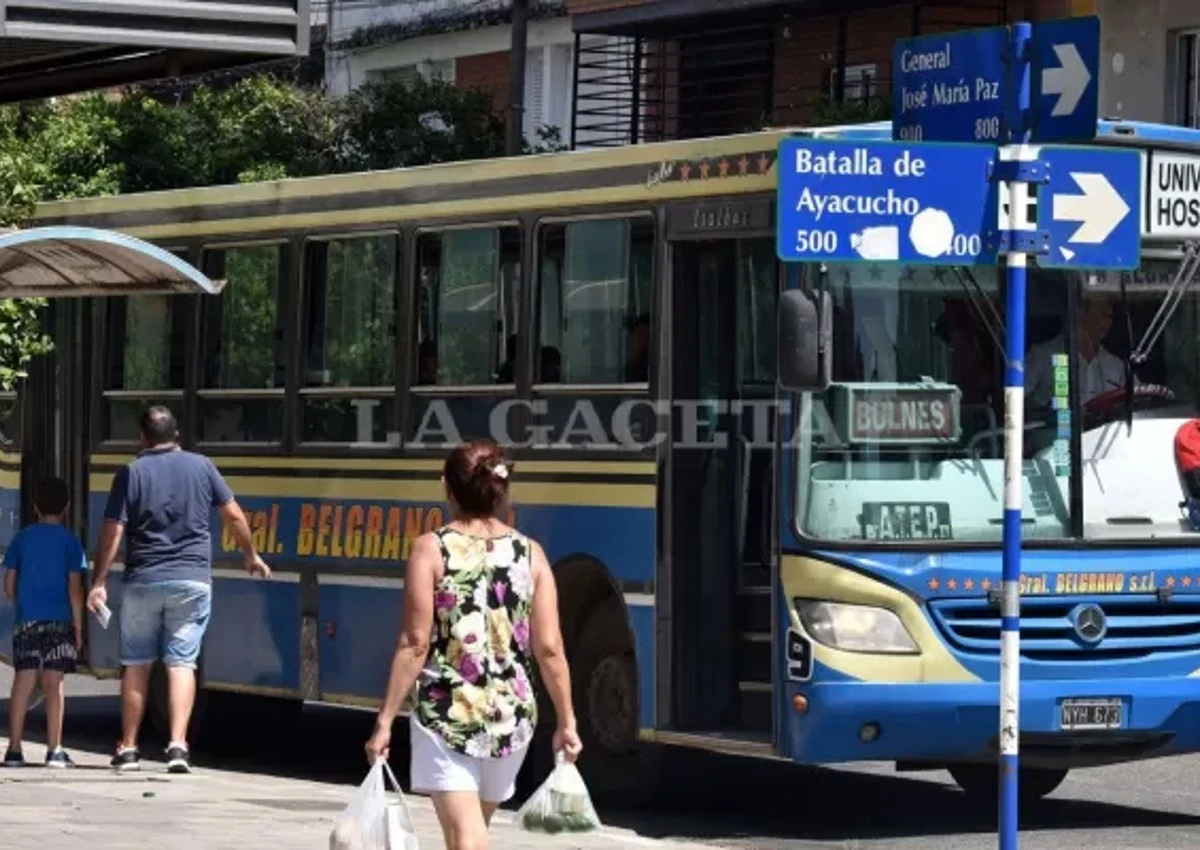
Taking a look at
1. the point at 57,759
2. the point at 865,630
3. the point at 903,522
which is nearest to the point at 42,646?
the point at 57,759

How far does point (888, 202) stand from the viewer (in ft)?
33.8

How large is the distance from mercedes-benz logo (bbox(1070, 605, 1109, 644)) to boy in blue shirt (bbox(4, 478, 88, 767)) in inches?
197

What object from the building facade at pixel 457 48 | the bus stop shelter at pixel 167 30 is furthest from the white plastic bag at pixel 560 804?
the building facade at pixel 457 48

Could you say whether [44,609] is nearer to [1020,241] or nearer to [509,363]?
[509,363]

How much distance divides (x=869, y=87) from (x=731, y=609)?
1932 centimetres

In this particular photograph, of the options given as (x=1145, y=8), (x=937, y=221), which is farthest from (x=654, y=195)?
(x=1145, y=8)

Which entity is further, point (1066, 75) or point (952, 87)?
point (952, 87)

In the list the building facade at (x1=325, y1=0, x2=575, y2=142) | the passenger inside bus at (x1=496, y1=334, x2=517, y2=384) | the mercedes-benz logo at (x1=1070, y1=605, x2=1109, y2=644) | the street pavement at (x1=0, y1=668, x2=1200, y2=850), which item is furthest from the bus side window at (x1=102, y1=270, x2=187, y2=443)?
the building facade at (x1=325, y1=0, x2=575, y2=142)

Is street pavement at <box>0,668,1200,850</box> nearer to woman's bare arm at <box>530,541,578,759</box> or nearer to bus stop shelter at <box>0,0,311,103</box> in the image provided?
bus stop shelter at <box>0,0,311,103</box>

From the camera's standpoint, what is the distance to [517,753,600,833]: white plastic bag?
9.56 m

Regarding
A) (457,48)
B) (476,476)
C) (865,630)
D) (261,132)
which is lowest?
(865,630)

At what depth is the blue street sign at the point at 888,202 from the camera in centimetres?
1023

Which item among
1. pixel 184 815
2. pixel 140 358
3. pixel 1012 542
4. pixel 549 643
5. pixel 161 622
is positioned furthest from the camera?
pixel 140 358

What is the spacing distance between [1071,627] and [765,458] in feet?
4.90
